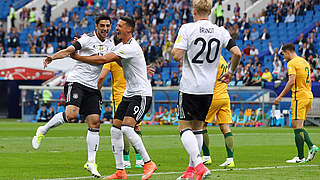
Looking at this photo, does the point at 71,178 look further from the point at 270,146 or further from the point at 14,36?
the point at 14,36

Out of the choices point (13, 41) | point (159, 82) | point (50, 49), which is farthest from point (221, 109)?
point (13, 41)

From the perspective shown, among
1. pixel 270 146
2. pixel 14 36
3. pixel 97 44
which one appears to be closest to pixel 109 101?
pixel 14 36

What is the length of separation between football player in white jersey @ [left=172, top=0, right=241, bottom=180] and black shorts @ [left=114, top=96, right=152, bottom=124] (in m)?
1.09

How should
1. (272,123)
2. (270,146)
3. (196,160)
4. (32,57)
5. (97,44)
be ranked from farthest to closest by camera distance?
(32,57) < (272,123) < (270,146) < (97,44) < (196,160)

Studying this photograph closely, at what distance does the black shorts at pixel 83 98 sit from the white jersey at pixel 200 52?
96.9 inches

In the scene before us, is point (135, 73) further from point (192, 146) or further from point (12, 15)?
point (12, 15)

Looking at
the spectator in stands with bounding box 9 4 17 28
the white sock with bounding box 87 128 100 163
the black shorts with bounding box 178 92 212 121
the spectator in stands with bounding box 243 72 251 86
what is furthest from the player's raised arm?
the spectator in stands with bounding box 9 4 17 28

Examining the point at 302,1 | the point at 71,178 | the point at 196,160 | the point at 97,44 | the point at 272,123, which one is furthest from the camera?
the point at 302,1

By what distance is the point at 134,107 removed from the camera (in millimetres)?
9992

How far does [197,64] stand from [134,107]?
147 centimetres

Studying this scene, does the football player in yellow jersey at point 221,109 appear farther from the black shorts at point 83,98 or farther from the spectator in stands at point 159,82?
the spectator in stands at point 159,82

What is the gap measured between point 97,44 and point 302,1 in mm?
28360

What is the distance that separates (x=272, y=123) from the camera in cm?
3052

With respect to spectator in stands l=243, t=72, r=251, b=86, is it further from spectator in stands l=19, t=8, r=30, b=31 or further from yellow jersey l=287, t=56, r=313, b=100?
spectator in stands l=19, t=8, r=30, b=31
